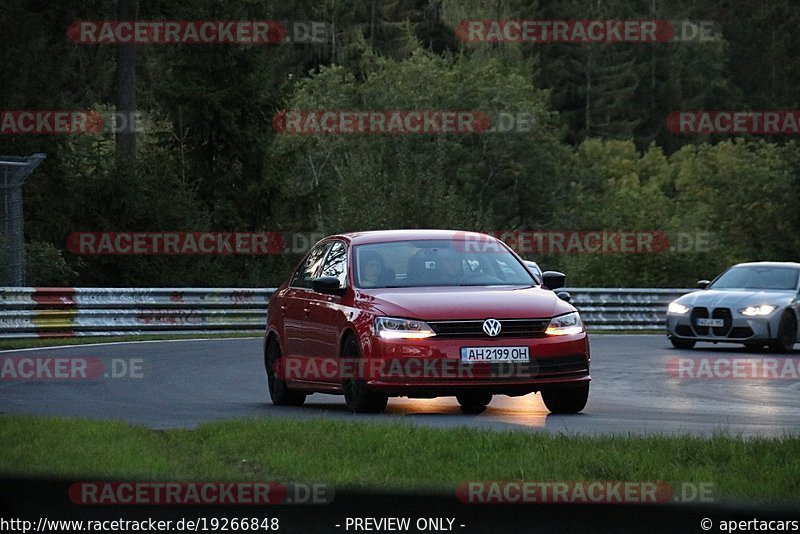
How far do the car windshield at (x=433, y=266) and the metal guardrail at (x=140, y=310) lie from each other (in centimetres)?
1431

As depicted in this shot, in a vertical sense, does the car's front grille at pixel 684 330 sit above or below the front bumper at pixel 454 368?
below

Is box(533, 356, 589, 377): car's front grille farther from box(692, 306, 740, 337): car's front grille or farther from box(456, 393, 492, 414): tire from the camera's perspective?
box(692, 306, 740, 337): car's front grille

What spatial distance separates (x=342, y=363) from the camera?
16016 millimetres

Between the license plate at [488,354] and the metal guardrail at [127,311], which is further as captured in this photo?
the metal guardrail at [127,311]

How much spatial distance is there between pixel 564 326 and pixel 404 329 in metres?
1.41

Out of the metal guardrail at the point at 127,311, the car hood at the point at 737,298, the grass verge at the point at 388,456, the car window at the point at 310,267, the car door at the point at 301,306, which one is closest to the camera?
the grass verge at the point at 388,456

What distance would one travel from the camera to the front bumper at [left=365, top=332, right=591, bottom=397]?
1512 centimetres

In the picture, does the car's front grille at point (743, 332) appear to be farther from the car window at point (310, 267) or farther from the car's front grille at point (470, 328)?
the car's front grille at point (470, 328)

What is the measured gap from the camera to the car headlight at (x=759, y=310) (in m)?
27.6

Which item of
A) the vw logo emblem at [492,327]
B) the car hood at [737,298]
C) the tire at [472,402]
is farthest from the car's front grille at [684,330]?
the vw logo emblem at [492,327]

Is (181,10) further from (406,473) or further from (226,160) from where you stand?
(406,473)

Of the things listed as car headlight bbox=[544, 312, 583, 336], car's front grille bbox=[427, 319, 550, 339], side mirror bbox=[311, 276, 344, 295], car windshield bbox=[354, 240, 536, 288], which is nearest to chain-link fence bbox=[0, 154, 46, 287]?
car windshield bbox=[354, 240, 536, 288]

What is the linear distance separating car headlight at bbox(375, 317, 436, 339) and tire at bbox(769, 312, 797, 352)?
1380 centimetres

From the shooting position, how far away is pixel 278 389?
1736 centimetres
